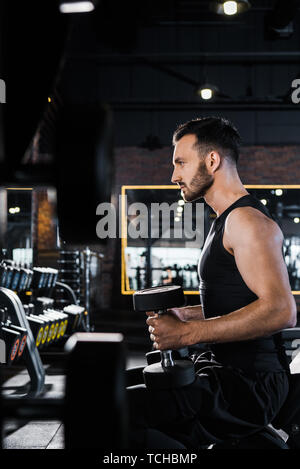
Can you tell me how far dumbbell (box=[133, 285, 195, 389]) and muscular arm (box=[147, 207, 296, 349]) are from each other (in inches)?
1.9

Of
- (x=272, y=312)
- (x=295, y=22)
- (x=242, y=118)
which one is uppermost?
(x=295, y=22)

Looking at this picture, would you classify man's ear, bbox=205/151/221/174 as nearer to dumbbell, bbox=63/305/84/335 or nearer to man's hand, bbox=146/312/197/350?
man's hand, bbox=146/312/197/350

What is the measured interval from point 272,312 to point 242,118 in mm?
8830

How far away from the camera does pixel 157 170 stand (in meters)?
9.87

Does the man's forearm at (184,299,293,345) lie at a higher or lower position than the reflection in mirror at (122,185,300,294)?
lower

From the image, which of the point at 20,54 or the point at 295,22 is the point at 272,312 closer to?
the point at 20,54

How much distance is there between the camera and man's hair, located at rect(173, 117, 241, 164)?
4.91ft

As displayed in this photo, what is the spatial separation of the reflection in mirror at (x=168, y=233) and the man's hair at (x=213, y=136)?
8021 millimetres

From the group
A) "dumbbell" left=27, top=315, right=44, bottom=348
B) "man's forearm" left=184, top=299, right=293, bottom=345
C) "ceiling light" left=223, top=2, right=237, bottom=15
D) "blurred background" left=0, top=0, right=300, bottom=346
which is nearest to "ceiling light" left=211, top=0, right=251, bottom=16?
"ceiling light" left=223, top=2, right=237, bottom=15

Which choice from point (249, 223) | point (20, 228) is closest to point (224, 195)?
point (249, 223)

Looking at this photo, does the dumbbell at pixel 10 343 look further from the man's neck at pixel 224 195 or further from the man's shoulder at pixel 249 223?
the man's shoulder at pixel 249 223

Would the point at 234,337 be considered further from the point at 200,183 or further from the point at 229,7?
the point at 229,7

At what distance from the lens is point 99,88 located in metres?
9.64
